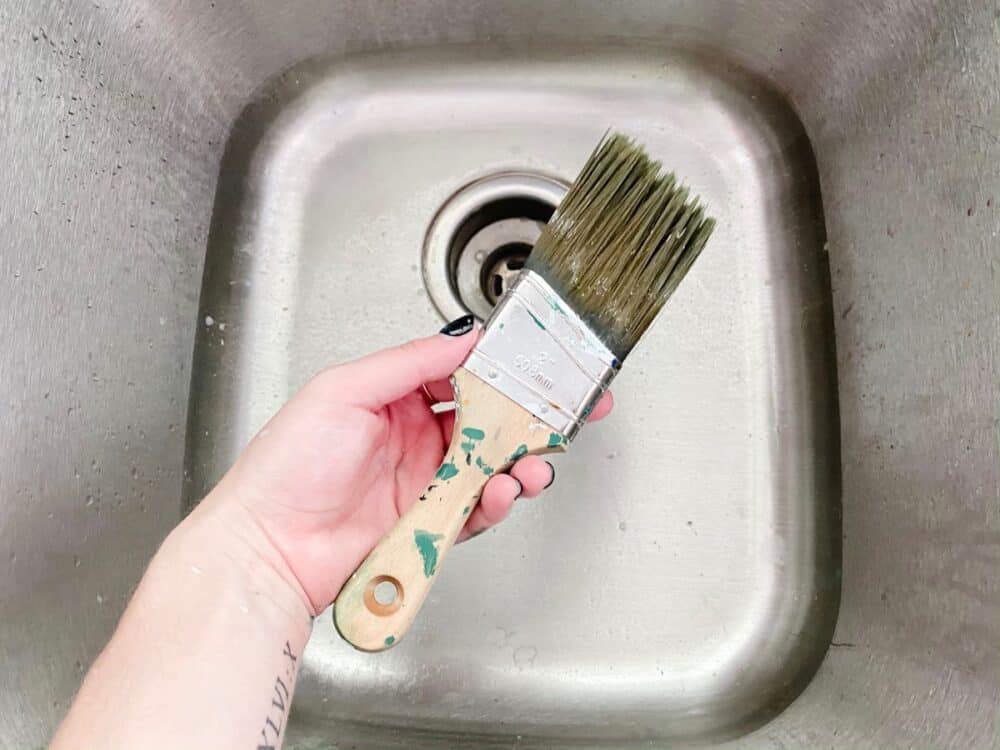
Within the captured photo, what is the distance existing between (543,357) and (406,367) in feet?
0.28

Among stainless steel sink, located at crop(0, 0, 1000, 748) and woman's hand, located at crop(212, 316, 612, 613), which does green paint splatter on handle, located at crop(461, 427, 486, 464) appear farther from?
stainless steel sink, located at crop(0, 0, 1000, 748)

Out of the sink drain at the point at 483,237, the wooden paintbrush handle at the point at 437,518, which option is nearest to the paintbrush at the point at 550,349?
the wooden paintbrush handle at the point at 437,518

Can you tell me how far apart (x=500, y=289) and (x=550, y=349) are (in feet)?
0.71

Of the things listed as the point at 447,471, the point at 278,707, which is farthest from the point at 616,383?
the point at 278,707

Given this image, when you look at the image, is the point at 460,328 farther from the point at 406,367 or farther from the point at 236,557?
the point at 236,557

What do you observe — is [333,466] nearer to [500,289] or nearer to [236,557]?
[236,557]

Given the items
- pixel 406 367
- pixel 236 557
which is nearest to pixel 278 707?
pixel 236 557

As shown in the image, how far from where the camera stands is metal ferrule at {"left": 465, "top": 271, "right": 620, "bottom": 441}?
0.45 meters

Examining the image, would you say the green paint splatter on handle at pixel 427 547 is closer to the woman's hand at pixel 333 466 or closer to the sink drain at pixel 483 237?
the woman's hand at pixel 333 466

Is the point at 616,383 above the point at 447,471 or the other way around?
the other way around

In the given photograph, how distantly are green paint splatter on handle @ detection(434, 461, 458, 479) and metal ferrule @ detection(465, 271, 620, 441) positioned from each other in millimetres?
52

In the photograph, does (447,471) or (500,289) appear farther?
(500,289)

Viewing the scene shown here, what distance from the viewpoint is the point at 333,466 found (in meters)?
0.48

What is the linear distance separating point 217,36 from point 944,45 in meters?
0.53
